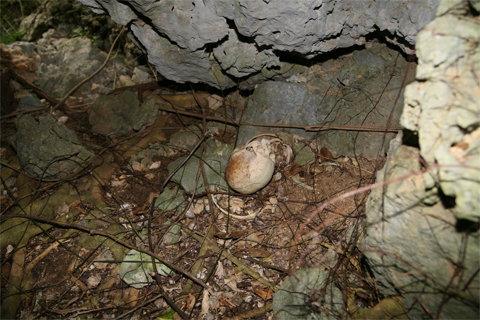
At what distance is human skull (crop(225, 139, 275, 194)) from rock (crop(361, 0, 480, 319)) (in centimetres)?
122

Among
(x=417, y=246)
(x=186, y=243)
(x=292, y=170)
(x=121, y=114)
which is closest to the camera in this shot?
(x=417, y=246)

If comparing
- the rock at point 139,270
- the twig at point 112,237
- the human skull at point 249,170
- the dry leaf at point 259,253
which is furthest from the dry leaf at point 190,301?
the human skull at point 249,170

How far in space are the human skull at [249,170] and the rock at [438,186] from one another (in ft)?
3.99

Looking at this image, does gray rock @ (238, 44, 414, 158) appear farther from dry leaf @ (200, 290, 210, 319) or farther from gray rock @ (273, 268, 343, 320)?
dry leaf @ (200, 290, 210, 319)

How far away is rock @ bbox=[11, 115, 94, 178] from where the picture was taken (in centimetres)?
371

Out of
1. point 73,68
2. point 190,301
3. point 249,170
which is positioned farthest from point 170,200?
point 73,68

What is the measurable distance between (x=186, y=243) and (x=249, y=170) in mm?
1082

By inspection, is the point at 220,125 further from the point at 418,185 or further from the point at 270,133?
the point at 418,185

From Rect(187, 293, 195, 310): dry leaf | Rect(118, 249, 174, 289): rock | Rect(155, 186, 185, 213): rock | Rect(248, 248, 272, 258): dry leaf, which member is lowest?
Rect(118, 249, 174, 289): rock

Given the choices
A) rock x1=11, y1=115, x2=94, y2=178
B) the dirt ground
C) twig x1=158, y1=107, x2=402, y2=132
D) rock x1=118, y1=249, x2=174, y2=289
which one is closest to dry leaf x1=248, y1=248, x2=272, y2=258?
the dirt ground

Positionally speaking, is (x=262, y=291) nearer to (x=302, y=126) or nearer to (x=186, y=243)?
(x=186, y=243)

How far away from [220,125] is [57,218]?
2.45 m

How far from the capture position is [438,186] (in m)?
1.72

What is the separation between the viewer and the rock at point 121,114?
417cm
